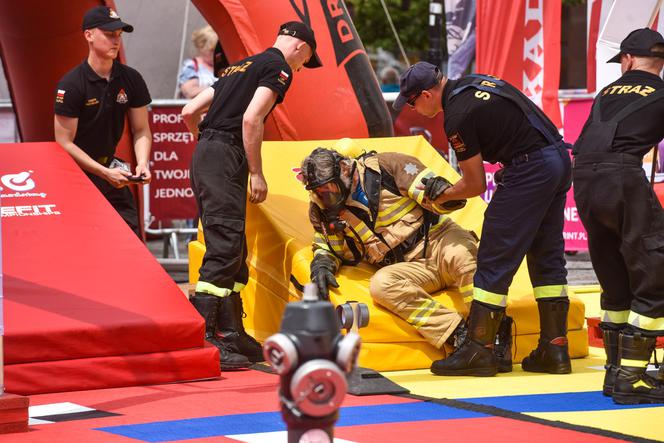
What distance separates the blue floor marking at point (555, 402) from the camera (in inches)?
229

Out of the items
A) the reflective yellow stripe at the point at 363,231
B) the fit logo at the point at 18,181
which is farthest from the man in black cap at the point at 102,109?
the reflective yellow stripe at the point at 363,231

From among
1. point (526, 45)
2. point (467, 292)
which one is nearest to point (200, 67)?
point (526, 45)

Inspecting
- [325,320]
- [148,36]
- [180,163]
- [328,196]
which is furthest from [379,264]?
[148,36]

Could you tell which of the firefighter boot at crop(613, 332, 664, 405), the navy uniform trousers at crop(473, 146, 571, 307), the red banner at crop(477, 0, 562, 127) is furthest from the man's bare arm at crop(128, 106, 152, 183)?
the red banner at crop(477, 0, 562, 127)

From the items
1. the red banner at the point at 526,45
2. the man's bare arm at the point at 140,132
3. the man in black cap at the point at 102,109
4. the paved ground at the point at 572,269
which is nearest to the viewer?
the man in black cap at the point at 102,109

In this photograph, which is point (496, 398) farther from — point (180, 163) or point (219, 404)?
point (180, 163)

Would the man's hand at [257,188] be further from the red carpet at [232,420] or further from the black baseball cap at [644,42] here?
the black baseball cap at [644,42]

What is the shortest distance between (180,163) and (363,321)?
8084mm

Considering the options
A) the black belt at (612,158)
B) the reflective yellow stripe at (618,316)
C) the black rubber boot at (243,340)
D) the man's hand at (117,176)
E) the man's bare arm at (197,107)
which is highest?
the man's bare arm at (197,107)

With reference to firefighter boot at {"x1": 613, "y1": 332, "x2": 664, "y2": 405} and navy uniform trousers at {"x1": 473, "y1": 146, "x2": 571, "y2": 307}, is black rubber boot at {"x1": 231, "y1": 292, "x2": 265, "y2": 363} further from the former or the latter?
firefighter boot at {"x1": 613, "y1": 332, "x2": 664, "y2": 405}

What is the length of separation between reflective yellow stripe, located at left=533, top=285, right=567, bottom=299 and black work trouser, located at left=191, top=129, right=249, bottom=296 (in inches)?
68.4

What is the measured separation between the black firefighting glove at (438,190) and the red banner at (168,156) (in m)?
5.91

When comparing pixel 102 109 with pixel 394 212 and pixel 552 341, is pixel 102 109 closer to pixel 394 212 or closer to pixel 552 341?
pixel 394 212

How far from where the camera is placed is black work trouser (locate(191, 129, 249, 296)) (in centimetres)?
714
